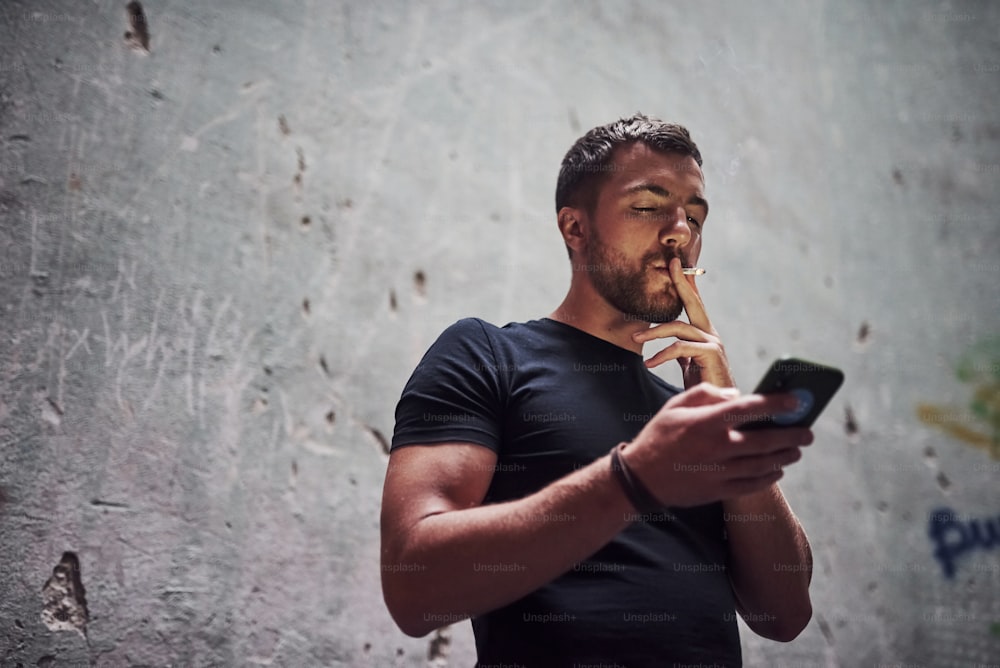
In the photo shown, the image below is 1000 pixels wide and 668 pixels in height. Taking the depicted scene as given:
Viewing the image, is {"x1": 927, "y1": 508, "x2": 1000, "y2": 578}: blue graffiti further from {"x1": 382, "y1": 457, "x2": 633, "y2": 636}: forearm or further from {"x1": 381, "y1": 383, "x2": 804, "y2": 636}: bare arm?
{"x1": 382, "y1": 457, "x2": 633, "y2": 636}: forearm

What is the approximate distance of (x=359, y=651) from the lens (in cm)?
161

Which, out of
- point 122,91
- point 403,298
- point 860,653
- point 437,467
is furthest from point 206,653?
point 860,653

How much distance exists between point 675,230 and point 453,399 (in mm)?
517

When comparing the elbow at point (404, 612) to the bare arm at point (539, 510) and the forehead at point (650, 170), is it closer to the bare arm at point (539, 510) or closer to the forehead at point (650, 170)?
the bare arm at point (539, 510)

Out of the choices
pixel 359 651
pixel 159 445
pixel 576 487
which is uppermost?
pixel 159 445

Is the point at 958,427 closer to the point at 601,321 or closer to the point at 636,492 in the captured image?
the point at 601,321

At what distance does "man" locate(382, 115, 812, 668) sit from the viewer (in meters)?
0.91

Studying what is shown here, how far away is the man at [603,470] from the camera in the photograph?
911mm

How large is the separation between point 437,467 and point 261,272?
0.84 meters

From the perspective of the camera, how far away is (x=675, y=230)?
1.34 metres

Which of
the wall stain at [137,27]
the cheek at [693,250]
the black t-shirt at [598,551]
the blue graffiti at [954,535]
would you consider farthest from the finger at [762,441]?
the blue graffiti at [954,535]

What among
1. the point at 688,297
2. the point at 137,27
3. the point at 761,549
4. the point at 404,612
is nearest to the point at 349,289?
the point at 137,27

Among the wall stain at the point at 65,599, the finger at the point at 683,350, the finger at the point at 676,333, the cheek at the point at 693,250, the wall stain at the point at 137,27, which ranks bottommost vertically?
the wall stain at the point at 65,599

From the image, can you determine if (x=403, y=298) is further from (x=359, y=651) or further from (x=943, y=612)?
(x=943, y=612)
